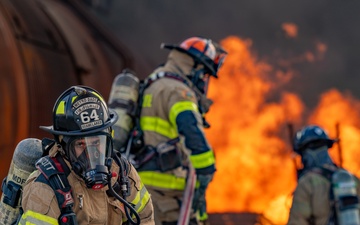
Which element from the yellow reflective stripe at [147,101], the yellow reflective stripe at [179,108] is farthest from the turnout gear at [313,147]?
the yellow reflective stripe at [147,101]

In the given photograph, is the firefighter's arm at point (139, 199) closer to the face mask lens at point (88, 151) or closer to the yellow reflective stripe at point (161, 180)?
the face mask lens at point (88, 151)

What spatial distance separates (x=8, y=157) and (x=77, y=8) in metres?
4.42

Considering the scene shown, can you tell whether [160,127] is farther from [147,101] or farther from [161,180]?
[161,180]

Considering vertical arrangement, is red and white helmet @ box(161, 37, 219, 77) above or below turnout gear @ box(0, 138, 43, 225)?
above

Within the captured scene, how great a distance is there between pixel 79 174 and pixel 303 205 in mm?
2568

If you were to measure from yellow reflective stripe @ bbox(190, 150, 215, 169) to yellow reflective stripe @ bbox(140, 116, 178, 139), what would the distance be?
0.97 feet

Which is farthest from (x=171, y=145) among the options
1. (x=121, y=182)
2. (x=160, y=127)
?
(x=121, y=182)

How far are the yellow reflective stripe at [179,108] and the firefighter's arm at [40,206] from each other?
2453 millimetres

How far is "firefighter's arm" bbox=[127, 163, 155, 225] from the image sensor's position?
3379 mm

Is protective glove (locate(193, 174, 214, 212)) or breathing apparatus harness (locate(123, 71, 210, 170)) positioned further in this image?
breathing apparatus harness (locate(123, 71, 210, 170))

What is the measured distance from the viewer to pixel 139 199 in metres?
3.42

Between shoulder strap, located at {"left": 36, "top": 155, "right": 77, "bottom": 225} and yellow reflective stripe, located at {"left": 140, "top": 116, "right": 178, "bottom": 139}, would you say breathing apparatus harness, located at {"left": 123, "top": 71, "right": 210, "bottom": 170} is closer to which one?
yellow reflective stripe, located at {"left": 140, "top": 116, "right": 178, "bottom": 139}

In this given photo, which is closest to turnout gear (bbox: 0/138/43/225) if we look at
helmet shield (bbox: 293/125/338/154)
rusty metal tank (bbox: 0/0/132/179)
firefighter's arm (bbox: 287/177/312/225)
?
firefighter's arm (bbox: 287/177/312/225)

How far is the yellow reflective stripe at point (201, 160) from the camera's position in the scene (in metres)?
5.30
